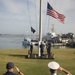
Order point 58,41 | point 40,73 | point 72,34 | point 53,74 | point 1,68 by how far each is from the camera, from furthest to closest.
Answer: point 72,34 < point 58,41 < point 1,68 < point 40,73 < point 53,74

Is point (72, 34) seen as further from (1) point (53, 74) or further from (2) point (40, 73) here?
(1) point (53, 74)

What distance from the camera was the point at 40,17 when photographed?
27625 mm

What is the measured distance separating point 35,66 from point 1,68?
2865 mm

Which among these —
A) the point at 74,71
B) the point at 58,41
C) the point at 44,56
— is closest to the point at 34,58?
the point at 44,56

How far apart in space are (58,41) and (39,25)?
299ft

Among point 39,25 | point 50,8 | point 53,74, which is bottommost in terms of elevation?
point 53,74

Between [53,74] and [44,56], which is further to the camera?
[44,56]

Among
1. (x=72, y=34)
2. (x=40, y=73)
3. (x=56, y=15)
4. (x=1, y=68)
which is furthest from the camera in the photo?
(x=72, y=34)

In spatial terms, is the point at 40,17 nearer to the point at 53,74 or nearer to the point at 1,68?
the point at 1,68

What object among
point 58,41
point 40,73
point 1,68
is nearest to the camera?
point 40,73

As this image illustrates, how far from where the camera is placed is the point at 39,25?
2767 centimetres

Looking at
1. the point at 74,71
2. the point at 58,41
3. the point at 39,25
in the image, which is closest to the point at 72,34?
the point at 58,41

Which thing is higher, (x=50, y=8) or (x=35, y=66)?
(x=50, y=8)

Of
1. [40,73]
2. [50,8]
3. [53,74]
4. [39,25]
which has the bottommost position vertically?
[40,73]
